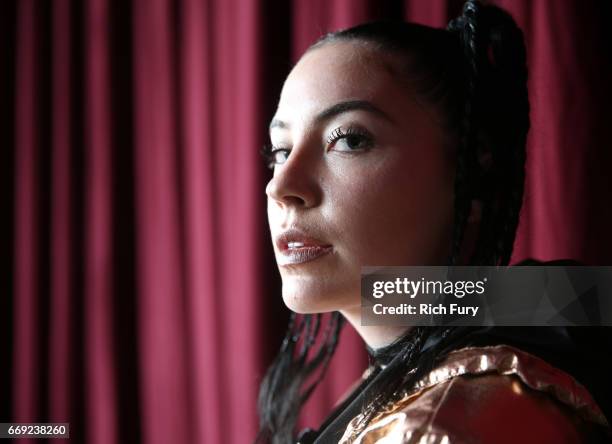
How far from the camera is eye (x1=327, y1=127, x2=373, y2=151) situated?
1.96 ft

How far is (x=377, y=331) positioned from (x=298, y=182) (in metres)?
0.19

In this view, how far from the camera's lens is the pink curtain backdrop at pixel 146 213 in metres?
1.07

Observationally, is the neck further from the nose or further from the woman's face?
the nose

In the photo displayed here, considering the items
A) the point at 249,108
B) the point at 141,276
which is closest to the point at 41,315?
the point at 141,276

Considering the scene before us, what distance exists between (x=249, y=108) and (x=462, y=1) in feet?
1.32

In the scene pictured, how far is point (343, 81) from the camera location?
614 millimetres

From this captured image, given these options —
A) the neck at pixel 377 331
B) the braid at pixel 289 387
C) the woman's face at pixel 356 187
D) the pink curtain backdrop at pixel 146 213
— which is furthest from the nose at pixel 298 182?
the pink curtain backdrop at pixel 146 213

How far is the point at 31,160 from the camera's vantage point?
1315mm

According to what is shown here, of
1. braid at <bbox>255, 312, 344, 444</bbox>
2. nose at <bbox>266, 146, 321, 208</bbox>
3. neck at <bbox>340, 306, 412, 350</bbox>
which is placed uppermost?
nose at <bbox>266, 146, 321, 208</bbox>

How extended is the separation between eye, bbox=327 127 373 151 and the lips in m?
0.10

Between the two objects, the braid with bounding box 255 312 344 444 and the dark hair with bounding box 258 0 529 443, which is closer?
the dark hair with bounding box 258 0 529 443

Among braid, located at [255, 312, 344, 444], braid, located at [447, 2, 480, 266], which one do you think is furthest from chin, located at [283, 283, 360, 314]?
braid, located at [255, 312, 344, 444]

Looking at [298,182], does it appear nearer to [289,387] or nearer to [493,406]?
[493,406]

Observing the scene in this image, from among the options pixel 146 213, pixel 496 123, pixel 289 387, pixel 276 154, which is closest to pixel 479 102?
pixel 496 123
